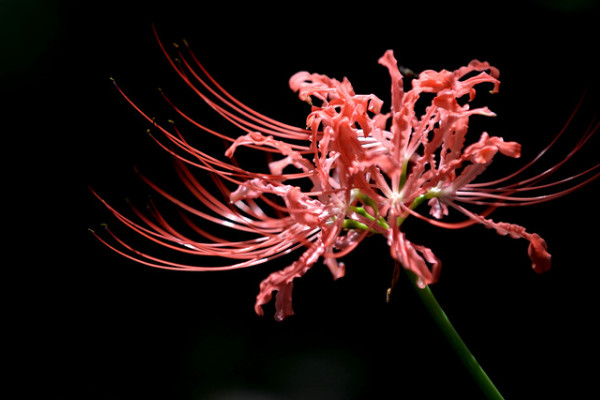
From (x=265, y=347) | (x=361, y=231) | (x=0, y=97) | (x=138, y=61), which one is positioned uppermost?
(x=0, y=97)

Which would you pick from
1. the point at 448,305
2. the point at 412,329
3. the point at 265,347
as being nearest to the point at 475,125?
the point at 448,305

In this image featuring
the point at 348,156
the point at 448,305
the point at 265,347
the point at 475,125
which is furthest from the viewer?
the point at 265,347

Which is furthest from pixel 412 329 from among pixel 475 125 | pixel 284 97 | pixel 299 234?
pixel 299 234

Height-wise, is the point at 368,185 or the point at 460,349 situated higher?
the point at 368,185

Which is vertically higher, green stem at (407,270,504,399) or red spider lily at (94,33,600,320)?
red spider lily at (94,33,600,320)

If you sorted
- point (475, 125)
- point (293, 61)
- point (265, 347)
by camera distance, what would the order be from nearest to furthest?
point (475, 125)
point (293, 61)
point (265, 347)

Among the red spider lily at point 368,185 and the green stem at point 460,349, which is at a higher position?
the red spider lily at point 368,185

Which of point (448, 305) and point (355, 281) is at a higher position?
point (355, 281)

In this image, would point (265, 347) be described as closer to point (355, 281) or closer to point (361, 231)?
point (355, 281)

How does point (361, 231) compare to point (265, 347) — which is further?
point (265, 347)
